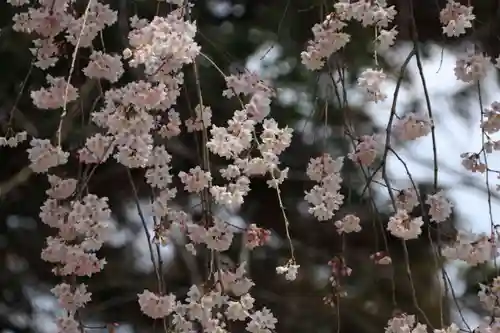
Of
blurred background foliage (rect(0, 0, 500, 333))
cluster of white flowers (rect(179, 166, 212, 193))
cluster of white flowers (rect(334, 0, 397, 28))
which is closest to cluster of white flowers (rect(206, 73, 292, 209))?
cluster of white flowers (rect(179, 166, 212, 193))

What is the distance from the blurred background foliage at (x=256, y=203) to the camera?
157 cm

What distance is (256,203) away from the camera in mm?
1675

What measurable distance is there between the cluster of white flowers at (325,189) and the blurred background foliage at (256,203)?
355mm

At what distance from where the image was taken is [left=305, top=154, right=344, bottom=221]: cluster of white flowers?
107 centimetres

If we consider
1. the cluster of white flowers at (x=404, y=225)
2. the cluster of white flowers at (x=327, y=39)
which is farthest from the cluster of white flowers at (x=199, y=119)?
the cluster of white flowers at (x=404, y=225)

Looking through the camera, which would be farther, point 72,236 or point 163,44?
point 72,236

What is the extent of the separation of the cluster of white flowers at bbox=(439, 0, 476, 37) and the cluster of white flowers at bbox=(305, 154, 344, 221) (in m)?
0.23

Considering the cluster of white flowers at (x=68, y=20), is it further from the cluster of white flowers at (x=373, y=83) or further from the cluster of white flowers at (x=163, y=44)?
the cluster of white flowers at (x=373, y=83)

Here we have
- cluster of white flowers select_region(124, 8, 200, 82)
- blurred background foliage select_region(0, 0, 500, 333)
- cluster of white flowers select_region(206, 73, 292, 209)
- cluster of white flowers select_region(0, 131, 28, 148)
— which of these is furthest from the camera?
blurred background foliage select_region(0, 0, 500, 333)


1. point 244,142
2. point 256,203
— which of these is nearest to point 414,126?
point 244,142

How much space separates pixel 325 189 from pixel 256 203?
0.60m

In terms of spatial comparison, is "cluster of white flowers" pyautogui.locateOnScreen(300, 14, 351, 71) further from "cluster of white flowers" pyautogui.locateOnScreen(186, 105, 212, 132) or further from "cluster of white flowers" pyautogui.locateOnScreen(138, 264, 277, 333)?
"cluster of white flowers" pyautogui.locateOnScreen(138, 264, 277, 333)

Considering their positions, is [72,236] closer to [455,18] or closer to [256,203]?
[455,18]

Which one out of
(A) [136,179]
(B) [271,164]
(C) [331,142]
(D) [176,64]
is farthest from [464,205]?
(D) [176,64]
